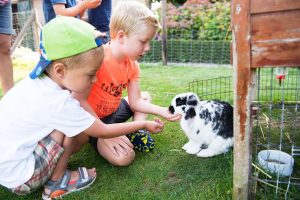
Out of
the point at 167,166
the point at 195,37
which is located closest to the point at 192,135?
the point at 167,166

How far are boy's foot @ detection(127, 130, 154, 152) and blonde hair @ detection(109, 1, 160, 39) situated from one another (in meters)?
0.82

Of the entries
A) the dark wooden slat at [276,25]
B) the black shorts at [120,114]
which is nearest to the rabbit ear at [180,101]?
the black shorts at [120,114]

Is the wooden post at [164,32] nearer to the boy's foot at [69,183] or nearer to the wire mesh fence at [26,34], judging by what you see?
the wire mesh fence at [26,34]

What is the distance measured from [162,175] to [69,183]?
1.89 ft

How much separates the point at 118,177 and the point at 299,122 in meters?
1.59

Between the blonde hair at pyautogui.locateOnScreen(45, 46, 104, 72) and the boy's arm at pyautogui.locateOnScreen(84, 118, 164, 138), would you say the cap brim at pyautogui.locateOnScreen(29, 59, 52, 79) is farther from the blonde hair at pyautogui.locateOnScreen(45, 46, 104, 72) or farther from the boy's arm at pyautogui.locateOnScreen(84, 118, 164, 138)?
the boy's arm at pyautogui.locateOnScreen(84, 118, 164, 138)

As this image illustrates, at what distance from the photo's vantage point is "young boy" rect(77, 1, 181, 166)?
2.07 m

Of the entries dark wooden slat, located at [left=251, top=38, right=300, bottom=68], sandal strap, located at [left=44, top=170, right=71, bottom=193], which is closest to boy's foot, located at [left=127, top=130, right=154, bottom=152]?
sandal strap, located at [left=44, top=170, right=71, bottom=193]

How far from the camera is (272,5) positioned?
1304mm

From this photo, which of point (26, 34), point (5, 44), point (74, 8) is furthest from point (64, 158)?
point (26, 34)

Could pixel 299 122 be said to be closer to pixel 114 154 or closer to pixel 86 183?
pixel 114 154

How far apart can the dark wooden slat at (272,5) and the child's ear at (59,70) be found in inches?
36.4

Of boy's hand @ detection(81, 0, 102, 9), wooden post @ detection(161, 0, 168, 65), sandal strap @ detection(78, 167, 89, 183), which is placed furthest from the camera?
wooden post @ detection(161, 0, 168, 65)

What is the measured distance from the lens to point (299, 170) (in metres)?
1.98
